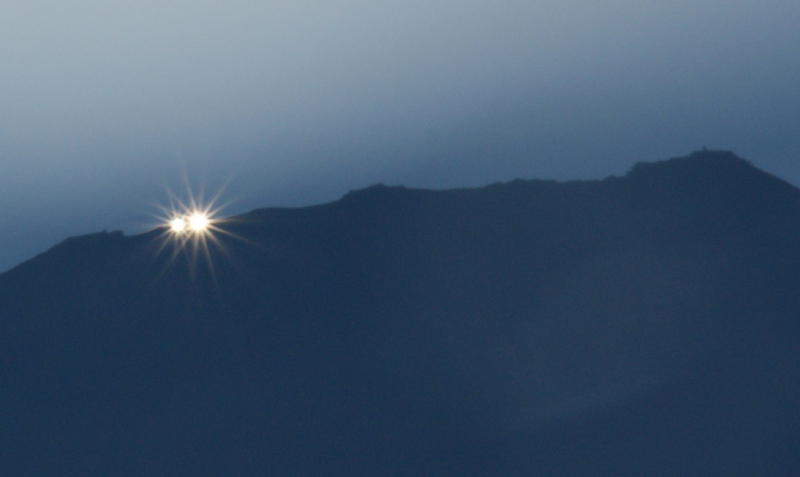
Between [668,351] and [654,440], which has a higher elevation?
[668,351]

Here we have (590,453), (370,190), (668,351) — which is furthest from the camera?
(370,190)

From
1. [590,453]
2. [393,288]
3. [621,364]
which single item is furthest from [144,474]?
[621,364]

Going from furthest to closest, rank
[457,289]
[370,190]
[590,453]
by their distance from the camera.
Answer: [370,190]
[457,289]
[590,453]

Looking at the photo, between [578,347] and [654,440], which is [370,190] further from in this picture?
[654,440]

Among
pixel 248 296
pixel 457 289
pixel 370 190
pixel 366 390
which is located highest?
pixel 370 190

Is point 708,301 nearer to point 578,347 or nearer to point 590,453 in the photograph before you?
point 578,347

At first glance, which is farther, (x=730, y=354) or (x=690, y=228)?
(x=690, y=228)
